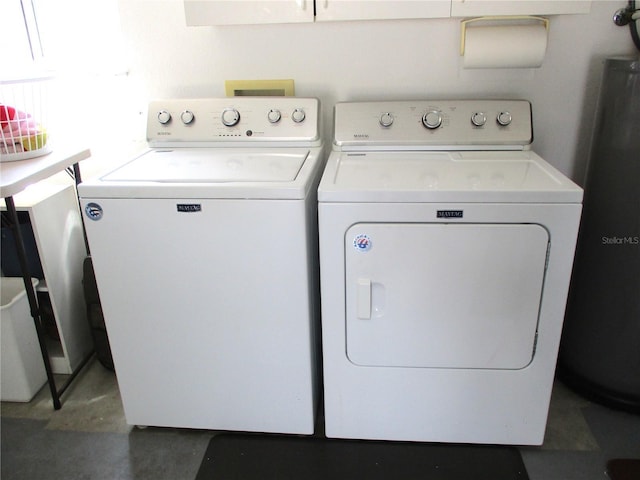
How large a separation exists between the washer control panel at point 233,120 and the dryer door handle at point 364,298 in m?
0.64

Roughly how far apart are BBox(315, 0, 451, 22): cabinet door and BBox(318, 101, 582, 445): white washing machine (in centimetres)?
31

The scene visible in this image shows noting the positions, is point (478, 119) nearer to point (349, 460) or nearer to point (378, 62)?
point (378, 62)

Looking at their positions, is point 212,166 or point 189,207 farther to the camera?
point 212,166

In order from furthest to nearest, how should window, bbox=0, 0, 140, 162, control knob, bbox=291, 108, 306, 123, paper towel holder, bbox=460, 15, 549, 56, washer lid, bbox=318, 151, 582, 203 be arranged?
window, bbox=0, 0, 140, 162, control knob, bbox=291, 108, 306, 123, paper towel holder, bbox=460, 15, 549, 56, washer lid, bbox=318, 151, 582, 203

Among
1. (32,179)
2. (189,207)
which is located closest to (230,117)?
(189,207)

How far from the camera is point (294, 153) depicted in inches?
72.4

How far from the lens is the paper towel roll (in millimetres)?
1782

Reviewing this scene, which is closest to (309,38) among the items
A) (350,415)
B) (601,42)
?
(601,42)

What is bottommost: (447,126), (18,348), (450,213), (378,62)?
(18,348)

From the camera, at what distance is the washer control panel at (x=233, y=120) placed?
1.91m

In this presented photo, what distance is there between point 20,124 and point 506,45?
170 cm

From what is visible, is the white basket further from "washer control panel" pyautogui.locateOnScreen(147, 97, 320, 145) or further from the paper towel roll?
the paper towel roll

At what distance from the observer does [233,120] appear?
1.92 m

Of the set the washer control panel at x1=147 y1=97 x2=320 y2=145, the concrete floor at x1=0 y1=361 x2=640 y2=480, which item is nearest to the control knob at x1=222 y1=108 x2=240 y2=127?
the washer control panel at x1=147 y1=97 x2=320 y2=145
